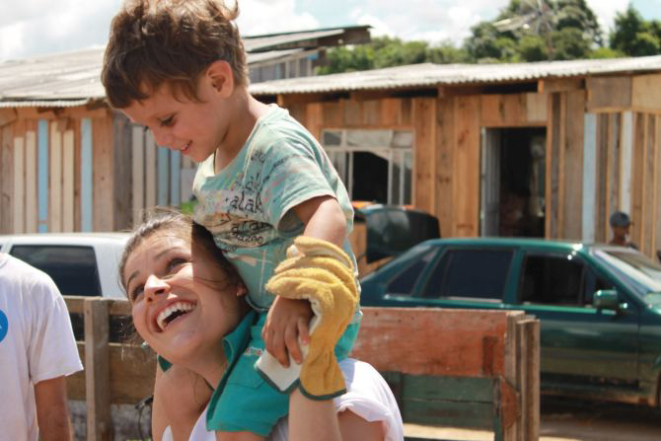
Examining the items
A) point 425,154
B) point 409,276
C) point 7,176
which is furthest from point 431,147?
point 7,176

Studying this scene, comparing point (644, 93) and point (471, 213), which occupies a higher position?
point (644, 93)

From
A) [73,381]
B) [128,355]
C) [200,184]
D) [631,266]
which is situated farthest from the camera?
[631,266]

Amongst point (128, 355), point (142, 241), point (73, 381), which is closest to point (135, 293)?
point (142, 241)

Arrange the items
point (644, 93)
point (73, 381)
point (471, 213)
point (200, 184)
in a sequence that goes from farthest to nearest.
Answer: point (471, 213), point (644, 93), point (73, 381), point (200, 184)

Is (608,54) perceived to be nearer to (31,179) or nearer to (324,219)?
(31,179)

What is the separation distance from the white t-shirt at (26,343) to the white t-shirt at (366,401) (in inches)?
58.9

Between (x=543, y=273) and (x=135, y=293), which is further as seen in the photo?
(x=543, y=273)

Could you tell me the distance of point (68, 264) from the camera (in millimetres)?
8664

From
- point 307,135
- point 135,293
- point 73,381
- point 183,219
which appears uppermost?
point 307,135

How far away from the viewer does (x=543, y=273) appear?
939 centimetres

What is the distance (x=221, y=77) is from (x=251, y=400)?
29.2 inches

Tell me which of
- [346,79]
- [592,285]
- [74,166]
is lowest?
[592,285]

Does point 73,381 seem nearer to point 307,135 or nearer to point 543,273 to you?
point 307,135

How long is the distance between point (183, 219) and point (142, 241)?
0.16m
